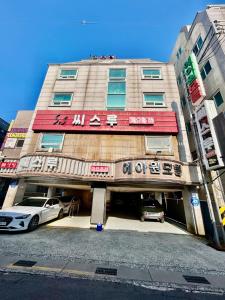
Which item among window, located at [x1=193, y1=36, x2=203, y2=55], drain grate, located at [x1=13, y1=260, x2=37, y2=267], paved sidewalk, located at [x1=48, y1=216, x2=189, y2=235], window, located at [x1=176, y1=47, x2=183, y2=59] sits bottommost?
drain grate, located at [x1=13, y1=260, x2=37, y2=267]

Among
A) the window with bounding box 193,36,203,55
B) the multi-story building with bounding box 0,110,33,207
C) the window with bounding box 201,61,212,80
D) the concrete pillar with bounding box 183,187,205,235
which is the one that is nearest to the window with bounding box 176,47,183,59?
the window with bounding box 193,36,203,55

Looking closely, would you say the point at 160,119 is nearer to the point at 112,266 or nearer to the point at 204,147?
the point at 204,147

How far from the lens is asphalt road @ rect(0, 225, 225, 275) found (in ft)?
17.4

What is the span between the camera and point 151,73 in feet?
53.1

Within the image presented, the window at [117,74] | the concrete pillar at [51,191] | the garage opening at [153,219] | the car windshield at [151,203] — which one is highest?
the window at [117,74]

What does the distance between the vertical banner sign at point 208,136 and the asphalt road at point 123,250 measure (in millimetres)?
4289

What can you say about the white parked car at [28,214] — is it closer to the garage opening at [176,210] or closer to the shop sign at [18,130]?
the shop sign at [18,130]

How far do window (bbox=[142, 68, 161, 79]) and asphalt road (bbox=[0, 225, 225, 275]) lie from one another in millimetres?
14332

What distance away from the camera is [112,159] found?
1206cm

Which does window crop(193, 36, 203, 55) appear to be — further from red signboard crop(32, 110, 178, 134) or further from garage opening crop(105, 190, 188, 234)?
garage opening crop(105, 190, 188, 234)

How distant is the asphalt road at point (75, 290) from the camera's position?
10.8 ft

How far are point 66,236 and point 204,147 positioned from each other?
9.24 metres

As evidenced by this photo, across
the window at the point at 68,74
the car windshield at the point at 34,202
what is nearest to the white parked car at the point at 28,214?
the car windshield at the point at 34,202

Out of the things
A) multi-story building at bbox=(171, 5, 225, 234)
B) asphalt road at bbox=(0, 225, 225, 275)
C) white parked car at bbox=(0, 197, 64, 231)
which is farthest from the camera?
multi-story building at bbox=(171, 5, 225, 234)
